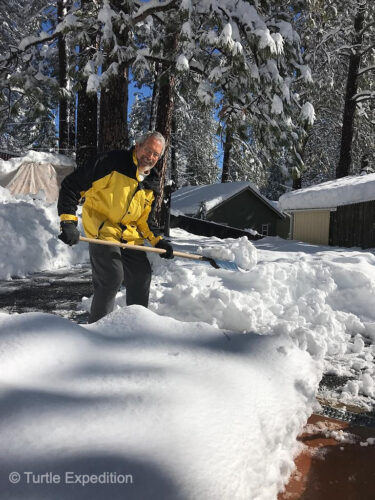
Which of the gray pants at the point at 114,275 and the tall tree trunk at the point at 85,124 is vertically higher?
the tall tree trunk at the point at 85,124

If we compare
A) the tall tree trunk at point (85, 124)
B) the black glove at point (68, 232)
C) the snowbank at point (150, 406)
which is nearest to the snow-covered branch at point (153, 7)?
the tall tree trunk at point (85, 124)

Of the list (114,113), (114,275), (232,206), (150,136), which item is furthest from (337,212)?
(114,275)

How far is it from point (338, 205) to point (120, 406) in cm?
1657

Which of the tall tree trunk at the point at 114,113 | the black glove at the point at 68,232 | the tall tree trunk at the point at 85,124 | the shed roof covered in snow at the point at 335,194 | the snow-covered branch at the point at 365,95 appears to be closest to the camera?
the black glove at the point at 68,232

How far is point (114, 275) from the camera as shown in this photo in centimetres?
324

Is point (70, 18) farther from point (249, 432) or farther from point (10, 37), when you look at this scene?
point (10, 37)

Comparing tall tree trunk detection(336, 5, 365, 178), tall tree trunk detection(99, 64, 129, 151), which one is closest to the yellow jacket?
tall tree trunk detection(99, 64, 129, 151)

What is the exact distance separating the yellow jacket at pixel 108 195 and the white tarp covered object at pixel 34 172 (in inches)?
428

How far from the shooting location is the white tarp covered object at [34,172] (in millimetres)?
13828

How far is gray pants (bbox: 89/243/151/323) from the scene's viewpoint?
3.22 m

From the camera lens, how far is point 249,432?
1.64m

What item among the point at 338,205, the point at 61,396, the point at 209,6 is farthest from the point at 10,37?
the point at 61,396

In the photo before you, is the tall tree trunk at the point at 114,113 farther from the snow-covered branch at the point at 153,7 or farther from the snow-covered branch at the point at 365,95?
the snow-covered branch at the point at 365,95

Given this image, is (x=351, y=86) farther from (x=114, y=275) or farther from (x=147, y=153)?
(x=114, y=275)
